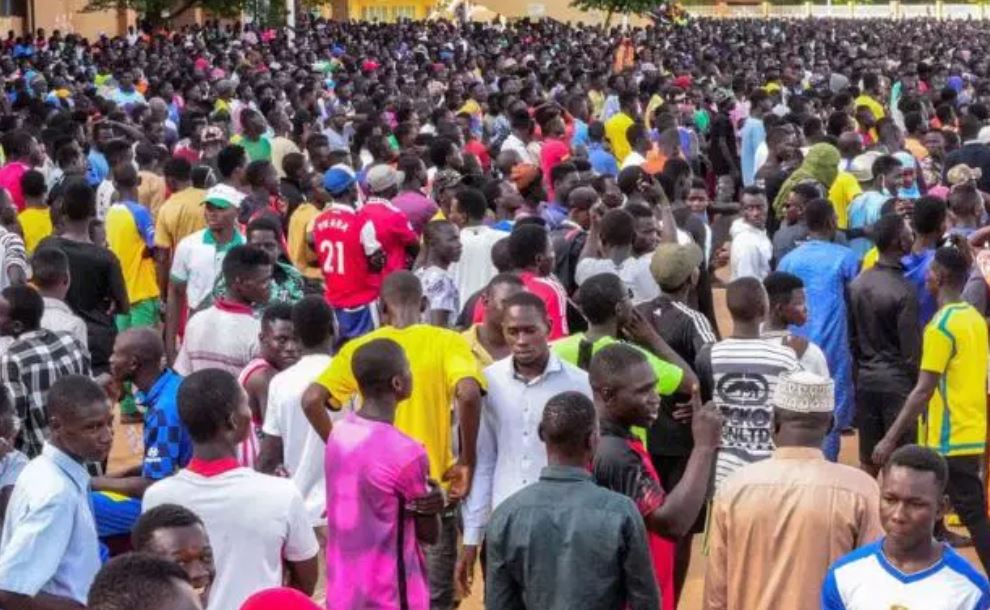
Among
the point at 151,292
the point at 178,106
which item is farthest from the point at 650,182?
the point at 178,106

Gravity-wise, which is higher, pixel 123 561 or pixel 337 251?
pixel 123 561

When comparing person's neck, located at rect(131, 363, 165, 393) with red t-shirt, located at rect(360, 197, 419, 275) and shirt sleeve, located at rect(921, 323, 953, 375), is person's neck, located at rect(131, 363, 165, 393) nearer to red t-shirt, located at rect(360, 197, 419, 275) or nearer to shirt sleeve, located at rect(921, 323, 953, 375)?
shirt sleeve, located at rect(921, 323, 953, 375)

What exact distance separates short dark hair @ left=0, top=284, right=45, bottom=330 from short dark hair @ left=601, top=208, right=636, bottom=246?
2.79 m

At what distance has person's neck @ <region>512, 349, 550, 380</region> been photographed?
6.75 metres

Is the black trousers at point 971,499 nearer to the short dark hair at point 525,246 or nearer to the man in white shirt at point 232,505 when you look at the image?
the short dark hair at point 525,246

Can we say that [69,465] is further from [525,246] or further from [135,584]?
[525,246]

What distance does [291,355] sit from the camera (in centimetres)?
731

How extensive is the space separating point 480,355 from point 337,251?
9.25 ft

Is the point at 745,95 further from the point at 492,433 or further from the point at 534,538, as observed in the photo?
the point at 534,538

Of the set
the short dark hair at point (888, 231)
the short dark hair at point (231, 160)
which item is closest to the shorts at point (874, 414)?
the short dark hair at point (888, 231)

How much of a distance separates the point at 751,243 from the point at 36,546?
6.20 metres

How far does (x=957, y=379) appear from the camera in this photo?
802 centimetres

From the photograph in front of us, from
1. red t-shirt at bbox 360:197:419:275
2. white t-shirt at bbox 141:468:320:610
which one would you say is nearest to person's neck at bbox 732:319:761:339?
white t-shirt at bbox 141:468:320:610

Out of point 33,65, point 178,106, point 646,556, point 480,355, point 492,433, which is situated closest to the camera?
point 646,556
